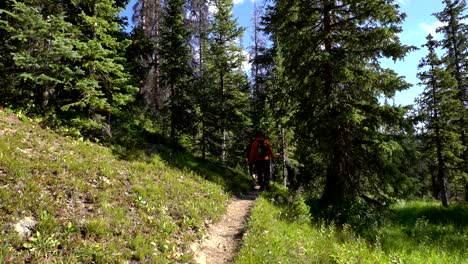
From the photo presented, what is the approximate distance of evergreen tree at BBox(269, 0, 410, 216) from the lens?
12703 mm

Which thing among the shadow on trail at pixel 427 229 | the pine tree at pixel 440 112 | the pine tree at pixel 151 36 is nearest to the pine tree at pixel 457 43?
the pine tree at pixel 440 112

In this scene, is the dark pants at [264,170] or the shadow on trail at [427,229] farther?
the dark pants at [264,170]

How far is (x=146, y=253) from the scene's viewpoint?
22.4 feet

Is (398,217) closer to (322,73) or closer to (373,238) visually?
(373,238)

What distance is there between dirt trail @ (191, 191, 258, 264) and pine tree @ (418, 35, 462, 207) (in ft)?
54.6

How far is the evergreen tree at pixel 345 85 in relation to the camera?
1270cm

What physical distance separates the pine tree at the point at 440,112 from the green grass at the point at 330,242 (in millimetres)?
10578

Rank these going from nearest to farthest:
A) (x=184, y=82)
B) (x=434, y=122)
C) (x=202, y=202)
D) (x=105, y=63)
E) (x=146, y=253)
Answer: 1. (x=146, y=253)
2. (x=202, y=202)
3. (x=105, y=63)
4. (x=184, y=82)
5. (x=434, y=122)

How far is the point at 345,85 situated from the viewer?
13.9m

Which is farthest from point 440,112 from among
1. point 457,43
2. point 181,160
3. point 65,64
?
point 65,64

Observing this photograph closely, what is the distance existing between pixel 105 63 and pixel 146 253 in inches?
308

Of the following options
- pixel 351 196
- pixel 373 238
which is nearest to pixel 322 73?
pixel 351 196

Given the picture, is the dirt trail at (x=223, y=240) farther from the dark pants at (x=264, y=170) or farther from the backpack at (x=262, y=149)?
the backpack at (x=262, y=149)

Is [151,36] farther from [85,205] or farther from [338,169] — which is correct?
[85,205]
